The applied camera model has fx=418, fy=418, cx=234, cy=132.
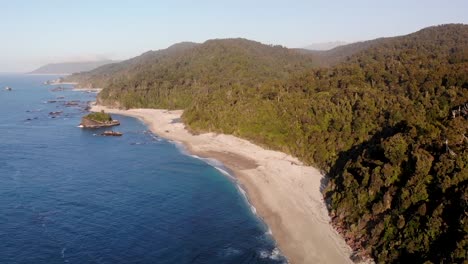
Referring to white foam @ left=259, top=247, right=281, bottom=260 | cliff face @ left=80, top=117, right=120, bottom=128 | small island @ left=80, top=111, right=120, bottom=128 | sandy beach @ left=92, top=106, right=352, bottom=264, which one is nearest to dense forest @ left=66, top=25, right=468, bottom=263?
sandy beach @ left=92, top=106, right=352, bottom=264

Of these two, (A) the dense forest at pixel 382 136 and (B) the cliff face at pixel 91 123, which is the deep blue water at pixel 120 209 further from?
(B) the cliff face at pixel 91 123

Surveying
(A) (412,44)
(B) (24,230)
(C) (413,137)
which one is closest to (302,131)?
(C) (413,137)

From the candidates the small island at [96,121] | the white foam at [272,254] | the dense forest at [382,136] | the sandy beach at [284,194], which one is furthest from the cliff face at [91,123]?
the white foam at [272,254]

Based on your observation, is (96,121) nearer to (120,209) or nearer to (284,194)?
(120,209)

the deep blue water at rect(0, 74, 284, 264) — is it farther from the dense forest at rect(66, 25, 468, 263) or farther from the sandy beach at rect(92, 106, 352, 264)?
the dense forest at rect(66, 25, 468, 263)

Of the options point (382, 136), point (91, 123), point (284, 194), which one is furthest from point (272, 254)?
point (91, 123)

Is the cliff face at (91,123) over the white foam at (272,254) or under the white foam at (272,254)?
over

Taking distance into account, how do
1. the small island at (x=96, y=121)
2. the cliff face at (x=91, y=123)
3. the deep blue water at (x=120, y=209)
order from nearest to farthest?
the deep blue water at (x=120, y=209) < the cliff face at (x=91, y=123) < the small island at (x=96, y=121)
